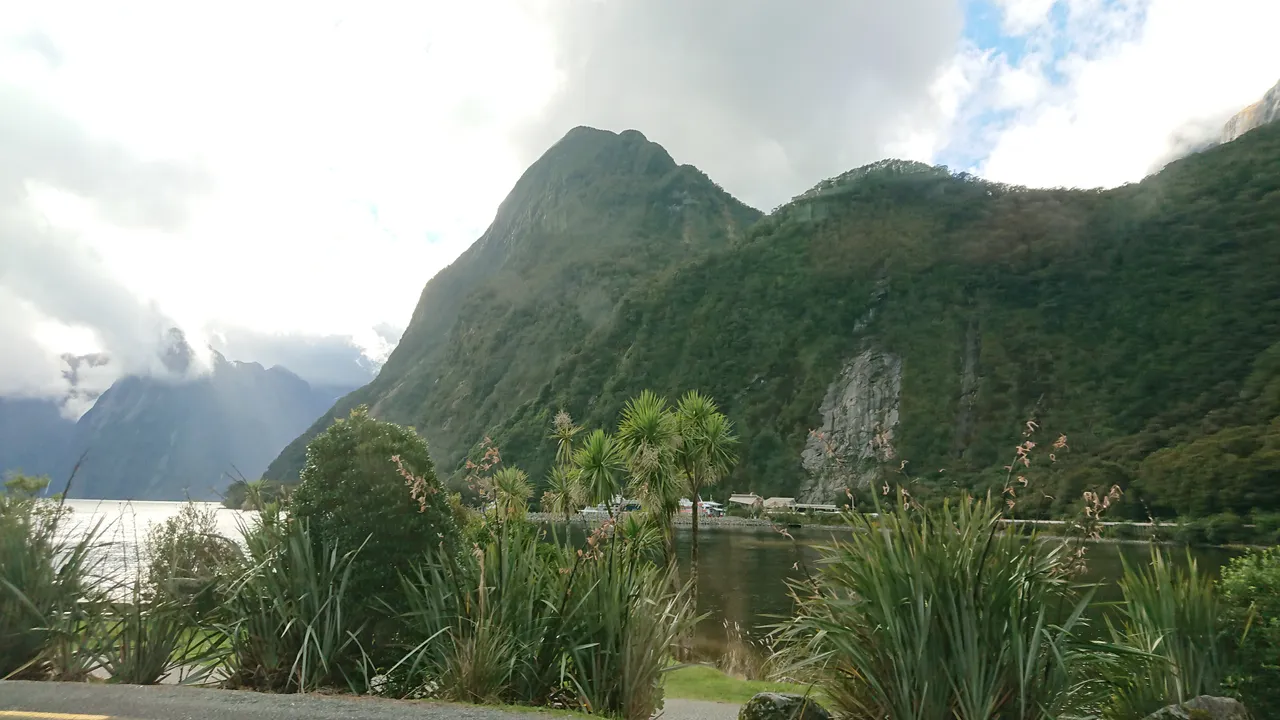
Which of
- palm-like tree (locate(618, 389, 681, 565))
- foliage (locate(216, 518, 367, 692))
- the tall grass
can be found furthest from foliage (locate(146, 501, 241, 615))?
palm-like tree (locate(618, 389, 681, 565))

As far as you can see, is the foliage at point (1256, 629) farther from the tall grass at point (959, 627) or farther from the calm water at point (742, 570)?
the calm water at point (742, 570)

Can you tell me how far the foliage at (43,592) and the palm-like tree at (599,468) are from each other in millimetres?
16303

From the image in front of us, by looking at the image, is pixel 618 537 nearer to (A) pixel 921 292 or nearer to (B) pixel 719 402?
(B) pixel 719 402

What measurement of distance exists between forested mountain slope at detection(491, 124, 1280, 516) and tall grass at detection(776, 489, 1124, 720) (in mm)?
71005

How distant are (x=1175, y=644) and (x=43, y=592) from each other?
9297 millimetres

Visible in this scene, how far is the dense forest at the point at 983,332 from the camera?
300 ft

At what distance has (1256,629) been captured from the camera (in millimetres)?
5426

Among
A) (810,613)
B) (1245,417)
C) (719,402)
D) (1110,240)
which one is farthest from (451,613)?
(1110,240)

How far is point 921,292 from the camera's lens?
139750 mm

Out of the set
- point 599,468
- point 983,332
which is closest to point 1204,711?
point 599,468

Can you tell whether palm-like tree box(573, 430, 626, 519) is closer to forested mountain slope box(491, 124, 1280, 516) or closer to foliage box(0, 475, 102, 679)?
foliage box(0, 475, 102, 679)

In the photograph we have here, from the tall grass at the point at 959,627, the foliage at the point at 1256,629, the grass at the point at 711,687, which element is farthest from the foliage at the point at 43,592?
the foliage at the point at 1256,629

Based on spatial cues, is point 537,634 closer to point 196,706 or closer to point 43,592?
point 196,706

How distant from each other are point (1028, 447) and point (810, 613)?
1857 millimetres
